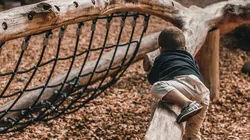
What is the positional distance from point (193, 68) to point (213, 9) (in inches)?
52.5

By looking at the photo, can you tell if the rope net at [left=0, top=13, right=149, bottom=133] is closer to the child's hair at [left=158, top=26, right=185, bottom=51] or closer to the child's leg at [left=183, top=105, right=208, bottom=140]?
the child's hair at [left=158, top=26, right=185, bottom=51]

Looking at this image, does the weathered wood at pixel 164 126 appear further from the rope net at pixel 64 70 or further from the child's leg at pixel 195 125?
the rope net at pixel 64 70

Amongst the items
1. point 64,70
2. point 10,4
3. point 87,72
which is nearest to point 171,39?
point 87,72

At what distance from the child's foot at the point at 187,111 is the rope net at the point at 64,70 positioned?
87 cm

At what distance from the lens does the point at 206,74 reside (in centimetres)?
416

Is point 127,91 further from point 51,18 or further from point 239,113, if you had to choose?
point 51,18

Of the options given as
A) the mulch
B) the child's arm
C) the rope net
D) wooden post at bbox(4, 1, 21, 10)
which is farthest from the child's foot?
wooden post at bbox(4, 1, 21, 10)

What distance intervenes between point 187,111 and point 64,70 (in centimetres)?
281

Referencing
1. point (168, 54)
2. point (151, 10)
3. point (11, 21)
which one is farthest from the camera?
point (151, 10)

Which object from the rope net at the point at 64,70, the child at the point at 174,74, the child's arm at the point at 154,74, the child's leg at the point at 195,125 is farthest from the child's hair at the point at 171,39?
the rope net at the point at 64,70

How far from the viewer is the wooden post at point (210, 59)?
4.01m

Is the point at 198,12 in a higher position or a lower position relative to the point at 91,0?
lower

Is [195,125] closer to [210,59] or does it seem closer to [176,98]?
[176,98]

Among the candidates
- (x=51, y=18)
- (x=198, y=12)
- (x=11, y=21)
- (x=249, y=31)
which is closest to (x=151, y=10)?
(x=198, y=12)
